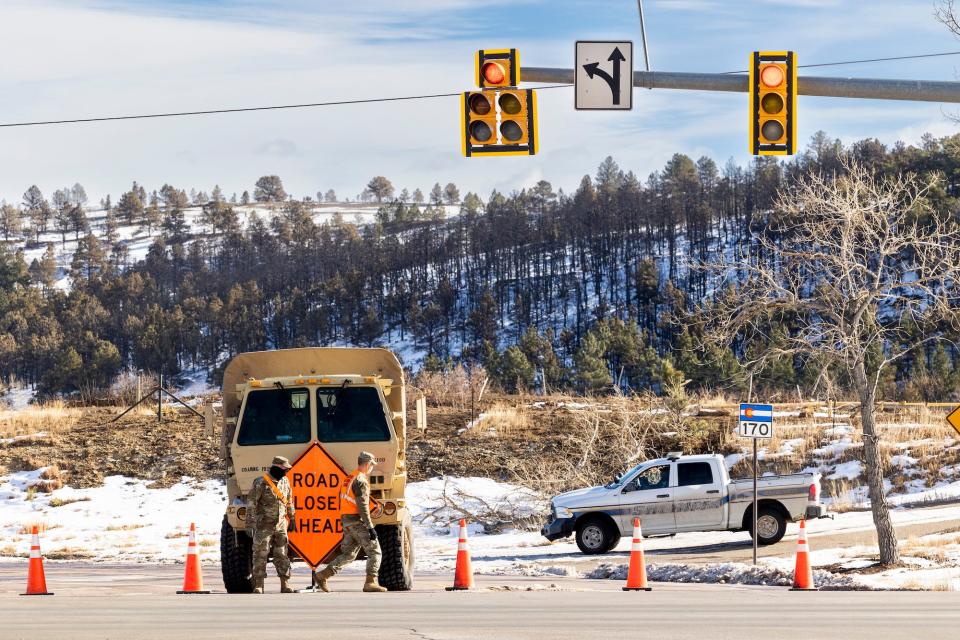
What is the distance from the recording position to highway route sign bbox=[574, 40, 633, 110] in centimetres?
1487

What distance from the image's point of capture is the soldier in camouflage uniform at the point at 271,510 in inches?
549

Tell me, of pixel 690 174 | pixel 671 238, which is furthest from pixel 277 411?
pixel 690 174

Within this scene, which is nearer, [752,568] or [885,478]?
[752,568]

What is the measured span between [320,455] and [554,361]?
6927 centimetres

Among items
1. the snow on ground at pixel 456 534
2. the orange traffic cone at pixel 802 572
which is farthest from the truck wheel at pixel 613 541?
the orange traffic cone at pixel 802 572

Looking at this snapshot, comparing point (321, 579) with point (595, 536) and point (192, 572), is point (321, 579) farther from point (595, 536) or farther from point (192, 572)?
point (595, 536)

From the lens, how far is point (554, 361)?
83250 millimetres

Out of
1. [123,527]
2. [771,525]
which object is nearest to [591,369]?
[123,527]

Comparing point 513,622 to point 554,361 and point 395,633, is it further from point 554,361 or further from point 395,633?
point 554,361

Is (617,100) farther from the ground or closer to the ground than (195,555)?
farther from the ground

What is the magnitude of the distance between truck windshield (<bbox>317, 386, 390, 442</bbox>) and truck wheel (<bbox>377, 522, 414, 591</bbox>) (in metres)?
1.18

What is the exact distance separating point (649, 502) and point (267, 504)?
485 inches

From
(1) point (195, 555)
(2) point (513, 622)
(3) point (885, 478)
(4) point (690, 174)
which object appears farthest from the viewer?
(4) point (690, 174)

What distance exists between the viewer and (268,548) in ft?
46.5
